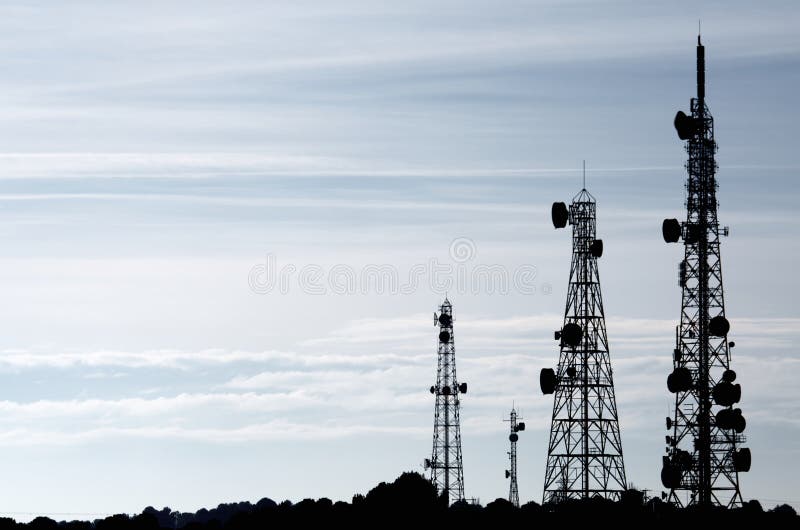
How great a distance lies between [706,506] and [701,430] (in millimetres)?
6364

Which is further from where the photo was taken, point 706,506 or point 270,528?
point 270,528

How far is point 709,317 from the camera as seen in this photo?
136625mm

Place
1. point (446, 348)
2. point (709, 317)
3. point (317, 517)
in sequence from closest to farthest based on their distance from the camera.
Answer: point (709, 317)
point (317, 517)
point (446, 348)

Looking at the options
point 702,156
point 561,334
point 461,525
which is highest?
point 702,156

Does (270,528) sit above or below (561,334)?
below

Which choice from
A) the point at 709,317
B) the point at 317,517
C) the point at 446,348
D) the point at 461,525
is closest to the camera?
the point at 709,317

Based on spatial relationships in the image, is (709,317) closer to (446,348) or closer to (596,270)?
(596,270)

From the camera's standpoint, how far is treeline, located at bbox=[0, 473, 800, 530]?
13212 cm

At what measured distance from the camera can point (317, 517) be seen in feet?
539

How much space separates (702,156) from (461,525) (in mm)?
41592

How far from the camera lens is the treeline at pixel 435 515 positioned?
5202 inches

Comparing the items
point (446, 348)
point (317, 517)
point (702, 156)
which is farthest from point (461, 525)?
point (702, 156)

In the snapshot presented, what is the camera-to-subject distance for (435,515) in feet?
528

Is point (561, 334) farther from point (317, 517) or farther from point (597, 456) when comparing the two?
point (317, 517)
